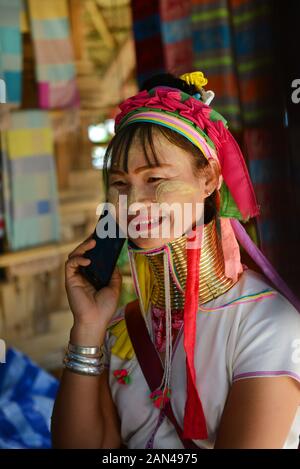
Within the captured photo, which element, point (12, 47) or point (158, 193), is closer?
point (158, 193)

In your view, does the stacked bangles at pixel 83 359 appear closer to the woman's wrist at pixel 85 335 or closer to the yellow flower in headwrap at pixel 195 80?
the woman's wrist at pixel 85 335

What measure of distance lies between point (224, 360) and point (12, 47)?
Result: 3.66 m

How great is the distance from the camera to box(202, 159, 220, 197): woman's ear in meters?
1.49

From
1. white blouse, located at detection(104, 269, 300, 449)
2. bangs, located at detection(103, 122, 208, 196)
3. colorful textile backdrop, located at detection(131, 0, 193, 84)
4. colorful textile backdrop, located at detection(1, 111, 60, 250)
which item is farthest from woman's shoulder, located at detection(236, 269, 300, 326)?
colorful textile backdrop, located at detection(1, 111, 60, 250)

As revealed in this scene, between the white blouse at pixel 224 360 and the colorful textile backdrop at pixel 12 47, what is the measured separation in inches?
130

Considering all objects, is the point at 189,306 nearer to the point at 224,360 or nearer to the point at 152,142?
the point at 224,360

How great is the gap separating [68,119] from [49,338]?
5.97 ft

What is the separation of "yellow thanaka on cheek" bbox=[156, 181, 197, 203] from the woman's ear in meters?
0.07

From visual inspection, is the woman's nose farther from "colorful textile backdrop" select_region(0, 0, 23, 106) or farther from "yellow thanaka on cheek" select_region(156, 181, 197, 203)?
"colorful textile backdrop" select_region(0, 0, 23, 106)

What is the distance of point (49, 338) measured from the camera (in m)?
5.05

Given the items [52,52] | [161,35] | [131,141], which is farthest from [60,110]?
[131,141]

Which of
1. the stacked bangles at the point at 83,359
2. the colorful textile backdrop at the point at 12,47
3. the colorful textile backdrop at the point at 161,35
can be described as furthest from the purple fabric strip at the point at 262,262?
the colorful textile backdrop at the point at 12,47

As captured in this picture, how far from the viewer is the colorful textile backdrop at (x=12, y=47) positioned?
443 cm

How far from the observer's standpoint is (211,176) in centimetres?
150
